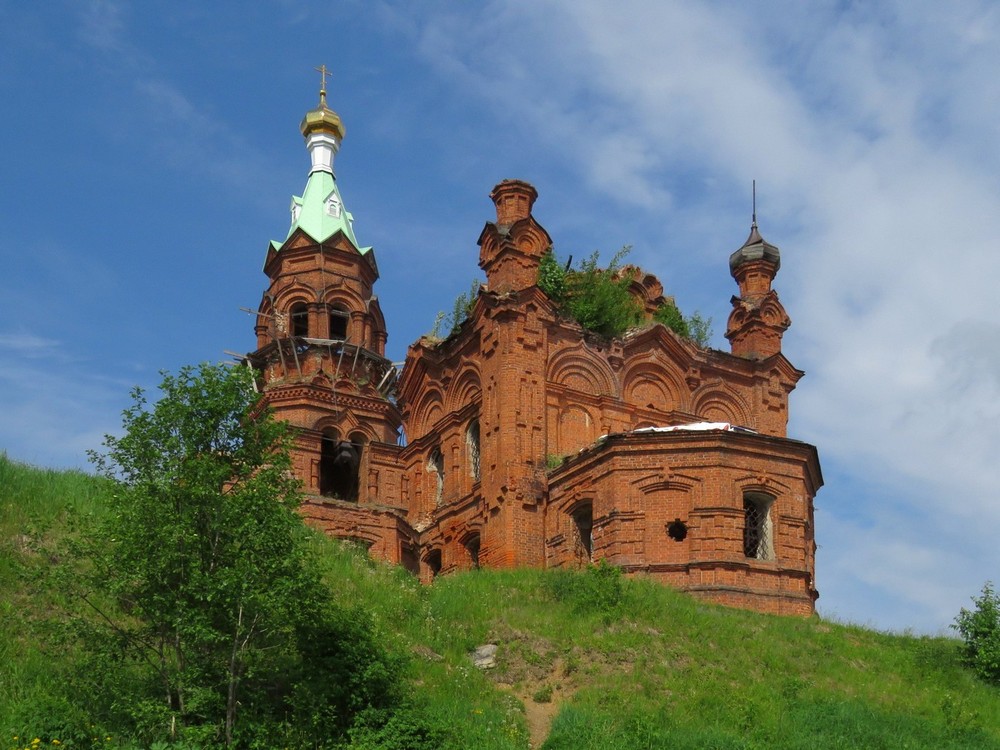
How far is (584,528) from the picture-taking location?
32.6 metres

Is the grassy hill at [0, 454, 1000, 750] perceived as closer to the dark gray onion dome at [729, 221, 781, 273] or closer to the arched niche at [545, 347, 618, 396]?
the arched niche at [545, 347, 618, 396]

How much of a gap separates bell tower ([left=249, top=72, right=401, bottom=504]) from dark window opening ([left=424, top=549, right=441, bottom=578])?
2719 millimetres

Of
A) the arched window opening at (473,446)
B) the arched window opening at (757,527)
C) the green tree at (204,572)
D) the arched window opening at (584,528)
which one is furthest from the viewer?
the arched window opening at (473,446)

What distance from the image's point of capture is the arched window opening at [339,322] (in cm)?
4425

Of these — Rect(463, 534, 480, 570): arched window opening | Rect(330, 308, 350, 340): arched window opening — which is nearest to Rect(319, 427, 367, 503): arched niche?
Rect(330, 308, 350, 340): arched window opening

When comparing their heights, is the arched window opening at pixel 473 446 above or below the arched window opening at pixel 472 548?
above

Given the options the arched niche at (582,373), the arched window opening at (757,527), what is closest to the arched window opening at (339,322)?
the arched niche at (582,373)

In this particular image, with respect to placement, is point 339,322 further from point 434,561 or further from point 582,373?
point 582,373

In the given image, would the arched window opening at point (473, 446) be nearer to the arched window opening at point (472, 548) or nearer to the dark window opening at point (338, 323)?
the arched window opening at point (472, 548)

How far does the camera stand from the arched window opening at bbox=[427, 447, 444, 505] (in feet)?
123

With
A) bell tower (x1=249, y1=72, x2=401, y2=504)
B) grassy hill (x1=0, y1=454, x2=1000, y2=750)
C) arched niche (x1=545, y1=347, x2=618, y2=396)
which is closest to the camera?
grassy hill (x1=0, y1=454, x2=1000, y2=750)

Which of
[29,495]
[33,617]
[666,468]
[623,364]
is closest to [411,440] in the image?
[623,364]

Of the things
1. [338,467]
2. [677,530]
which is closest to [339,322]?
[338,467]

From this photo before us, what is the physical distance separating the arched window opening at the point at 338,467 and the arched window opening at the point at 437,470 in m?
3.63
